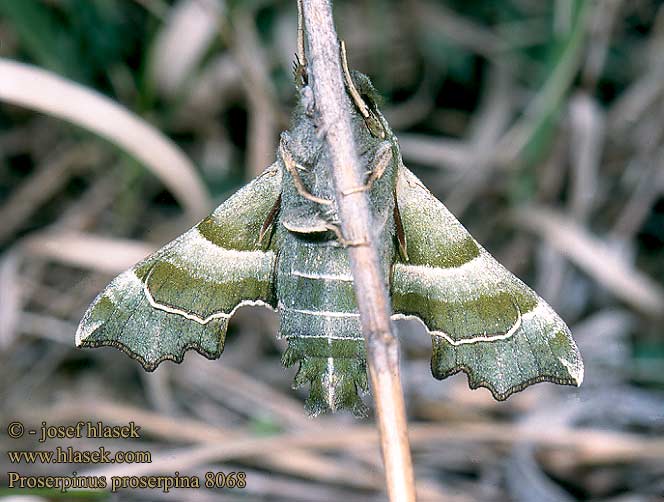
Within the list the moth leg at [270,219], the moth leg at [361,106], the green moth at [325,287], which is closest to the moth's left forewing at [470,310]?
the green moth at [325,287]

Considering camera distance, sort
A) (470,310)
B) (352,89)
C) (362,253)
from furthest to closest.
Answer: (470,310) < (352,89) < (362,253)

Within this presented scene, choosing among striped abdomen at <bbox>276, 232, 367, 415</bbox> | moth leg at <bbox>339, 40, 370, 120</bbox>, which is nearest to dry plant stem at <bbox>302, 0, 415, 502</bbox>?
moth leg at <bbox>339, 40, 370, 120</bbox>

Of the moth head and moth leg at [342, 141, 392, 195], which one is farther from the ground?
the moth head

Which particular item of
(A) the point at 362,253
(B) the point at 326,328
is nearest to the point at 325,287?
(B) the point at 326,328

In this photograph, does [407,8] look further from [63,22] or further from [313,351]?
[313,351]

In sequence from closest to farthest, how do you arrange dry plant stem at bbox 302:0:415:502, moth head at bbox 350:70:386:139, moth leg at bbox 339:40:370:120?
dry plant stem at bbox 302:0:415:502 → moth leg at bbox 339:40:370:120 → moth head at bbox 350:70:386:139

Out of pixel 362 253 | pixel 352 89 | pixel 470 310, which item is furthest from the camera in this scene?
pixel 470 310

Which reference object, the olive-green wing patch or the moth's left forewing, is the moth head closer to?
the moth's left forewing

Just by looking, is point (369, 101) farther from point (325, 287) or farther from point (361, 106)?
point (325, 287)
